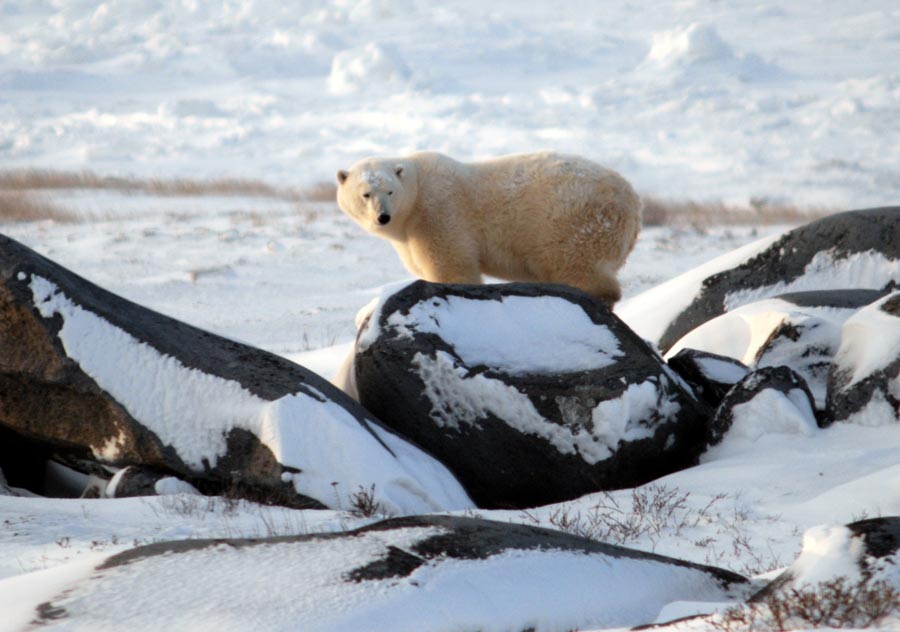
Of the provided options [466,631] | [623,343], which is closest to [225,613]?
[466,631]

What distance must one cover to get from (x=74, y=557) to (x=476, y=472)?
2.36 m

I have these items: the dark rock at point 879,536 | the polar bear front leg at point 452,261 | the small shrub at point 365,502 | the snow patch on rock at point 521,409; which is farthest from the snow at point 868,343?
the small shrub at point 365,502

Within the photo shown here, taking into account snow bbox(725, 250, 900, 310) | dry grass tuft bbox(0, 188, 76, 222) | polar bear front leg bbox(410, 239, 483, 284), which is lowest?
snow bbox(725, 250, 900, 310)

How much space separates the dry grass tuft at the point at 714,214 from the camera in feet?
65.2

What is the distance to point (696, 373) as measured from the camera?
6.25 metres

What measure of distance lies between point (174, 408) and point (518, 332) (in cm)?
201

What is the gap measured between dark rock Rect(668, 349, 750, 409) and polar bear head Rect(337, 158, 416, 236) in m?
2.22

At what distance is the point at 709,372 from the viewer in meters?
6.19

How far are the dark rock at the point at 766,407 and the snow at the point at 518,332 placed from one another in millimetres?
695

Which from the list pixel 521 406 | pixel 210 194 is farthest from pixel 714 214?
pixel 521 406

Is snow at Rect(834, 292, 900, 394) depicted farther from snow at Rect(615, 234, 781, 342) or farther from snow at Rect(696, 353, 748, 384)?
snow at Rect(615, 234, 781, 342)

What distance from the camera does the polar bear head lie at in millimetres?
6957

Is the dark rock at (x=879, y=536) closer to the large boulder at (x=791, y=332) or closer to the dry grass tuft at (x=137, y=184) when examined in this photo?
the large boulder at (x=791, y=332)

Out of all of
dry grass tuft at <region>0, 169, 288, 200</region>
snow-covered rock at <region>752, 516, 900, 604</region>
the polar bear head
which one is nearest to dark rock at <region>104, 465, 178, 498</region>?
the polar bear head
